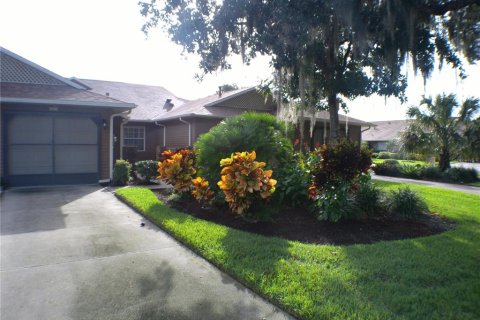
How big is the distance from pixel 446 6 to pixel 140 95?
706 inches

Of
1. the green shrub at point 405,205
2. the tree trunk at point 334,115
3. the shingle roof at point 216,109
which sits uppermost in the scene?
the shingle roof at point 216,109

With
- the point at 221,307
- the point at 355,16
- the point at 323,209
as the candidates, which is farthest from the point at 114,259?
the point at 355,16

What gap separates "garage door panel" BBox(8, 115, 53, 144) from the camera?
424 inches

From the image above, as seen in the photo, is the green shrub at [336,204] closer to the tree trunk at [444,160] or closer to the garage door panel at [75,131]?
the garage door panel at [75,131]

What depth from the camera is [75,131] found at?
1185 cm

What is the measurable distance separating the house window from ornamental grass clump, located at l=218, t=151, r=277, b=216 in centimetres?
1294

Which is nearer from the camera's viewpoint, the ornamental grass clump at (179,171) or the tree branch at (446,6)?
the tree branch at (446,6)

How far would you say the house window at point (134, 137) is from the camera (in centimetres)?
1739

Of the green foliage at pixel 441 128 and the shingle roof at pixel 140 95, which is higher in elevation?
the shingle roof at pixel 140 95

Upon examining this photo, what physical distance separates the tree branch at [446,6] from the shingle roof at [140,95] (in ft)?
46.4

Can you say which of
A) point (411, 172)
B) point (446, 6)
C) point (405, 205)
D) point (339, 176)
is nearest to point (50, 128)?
point (339, 176)

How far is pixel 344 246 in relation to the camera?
4.59 metres

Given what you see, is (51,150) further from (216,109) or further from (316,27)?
(316,27)

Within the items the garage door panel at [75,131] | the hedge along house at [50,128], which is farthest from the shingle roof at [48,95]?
the garage door panel at [75,131]
